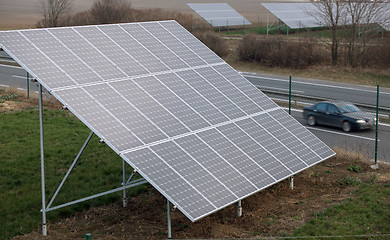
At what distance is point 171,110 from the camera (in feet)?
42.1

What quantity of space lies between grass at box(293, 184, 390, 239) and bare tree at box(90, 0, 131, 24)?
36.4m

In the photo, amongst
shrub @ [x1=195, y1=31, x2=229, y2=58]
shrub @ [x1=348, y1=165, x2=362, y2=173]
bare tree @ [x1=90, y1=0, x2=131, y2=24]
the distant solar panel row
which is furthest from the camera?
the distant solar panel row

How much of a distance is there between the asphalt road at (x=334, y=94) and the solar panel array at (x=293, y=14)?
1909 centimetres

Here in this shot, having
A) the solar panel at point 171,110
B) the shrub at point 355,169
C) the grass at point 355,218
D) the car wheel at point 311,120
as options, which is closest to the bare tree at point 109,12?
the car wheel at point 311,120

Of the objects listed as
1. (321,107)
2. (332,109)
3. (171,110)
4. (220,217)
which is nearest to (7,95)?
(321,107)

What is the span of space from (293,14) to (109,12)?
868 inches

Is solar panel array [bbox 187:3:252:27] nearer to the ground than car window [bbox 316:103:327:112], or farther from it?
farther from it

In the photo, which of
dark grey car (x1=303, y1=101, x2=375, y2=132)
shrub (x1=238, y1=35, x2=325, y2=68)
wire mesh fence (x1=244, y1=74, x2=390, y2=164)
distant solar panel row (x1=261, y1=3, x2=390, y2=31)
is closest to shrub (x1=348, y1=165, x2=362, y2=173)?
wire mesh fence (x1=244, y1=74, x2=390, y2=164)

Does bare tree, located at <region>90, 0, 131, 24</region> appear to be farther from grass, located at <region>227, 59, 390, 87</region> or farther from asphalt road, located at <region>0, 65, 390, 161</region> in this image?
→ grass, located at <region>227, 59, 390, 87</region>

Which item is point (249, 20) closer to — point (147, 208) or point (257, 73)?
point (257, 73)

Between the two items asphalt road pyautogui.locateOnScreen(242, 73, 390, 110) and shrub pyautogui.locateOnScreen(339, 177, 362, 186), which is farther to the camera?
asphalt road pyautogui.locateOnScreen(242, 73, 390, 110)

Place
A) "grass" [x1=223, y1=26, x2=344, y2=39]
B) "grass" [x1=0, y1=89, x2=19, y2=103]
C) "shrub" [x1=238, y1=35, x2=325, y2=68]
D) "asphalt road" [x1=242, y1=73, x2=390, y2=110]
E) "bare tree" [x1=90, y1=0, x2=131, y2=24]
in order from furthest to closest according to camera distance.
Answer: "grass" [x1=223, y1=26, x2=344, y2=39], "bare tree" [x1=90, y1=0, x2=131, y2=24], "shrub" [x1=238, y1=35, x2=325, y2=68], "asphalt road" [x1=242, y1=73, x2=390, y2=110], "grass" [x1=0, y1=89, x2=19, y2=103]

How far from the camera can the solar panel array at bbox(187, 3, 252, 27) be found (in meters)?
57.8

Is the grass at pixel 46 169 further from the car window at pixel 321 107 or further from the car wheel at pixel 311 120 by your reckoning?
the car window at pixel 321 107
